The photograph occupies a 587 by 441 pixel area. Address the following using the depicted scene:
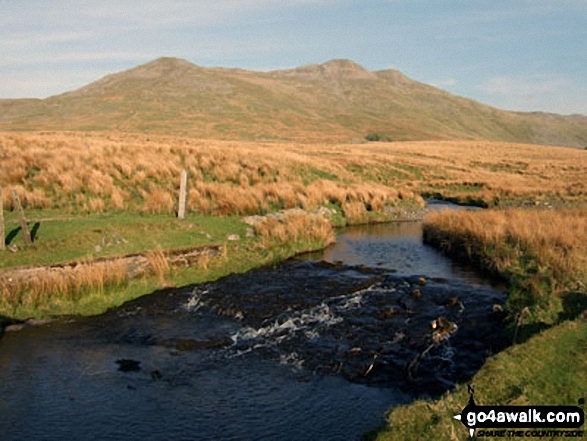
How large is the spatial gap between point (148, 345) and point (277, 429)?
17.3ft

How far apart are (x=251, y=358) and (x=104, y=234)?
10.3 meters

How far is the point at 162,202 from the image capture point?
26.1 m

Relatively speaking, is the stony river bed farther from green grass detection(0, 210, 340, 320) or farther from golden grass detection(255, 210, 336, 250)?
golden grass detection(255, 210, 336, 250)

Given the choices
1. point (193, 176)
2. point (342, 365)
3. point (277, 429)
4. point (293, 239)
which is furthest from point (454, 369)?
point (193, 176)

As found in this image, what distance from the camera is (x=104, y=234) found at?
65.5 feet

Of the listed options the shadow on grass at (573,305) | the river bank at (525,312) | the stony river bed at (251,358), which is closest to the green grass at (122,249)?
the stony river bed at (251,358)

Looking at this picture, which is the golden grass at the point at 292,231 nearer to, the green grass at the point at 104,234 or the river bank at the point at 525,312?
the green grass at the point at 104,234

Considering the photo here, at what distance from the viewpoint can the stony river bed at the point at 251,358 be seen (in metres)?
9.69

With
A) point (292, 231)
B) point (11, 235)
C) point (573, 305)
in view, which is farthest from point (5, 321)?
point (573, 305)

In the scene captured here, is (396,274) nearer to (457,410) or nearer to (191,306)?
(191,306)

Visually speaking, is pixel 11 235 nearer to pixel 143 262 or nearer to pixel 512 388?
pixel 143 262

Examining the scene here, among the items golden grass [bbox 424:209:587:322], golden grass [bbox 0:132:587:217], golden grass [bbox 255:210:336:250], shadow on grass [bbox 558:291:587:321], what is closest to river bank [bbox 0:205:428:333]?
golden grass [bbox 255:210:336:250]

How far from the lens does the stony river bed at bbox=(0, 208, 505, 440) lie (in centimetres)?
969

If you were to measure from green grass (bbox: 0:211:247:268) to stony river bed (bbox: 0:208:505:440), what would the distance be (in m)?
3.35
